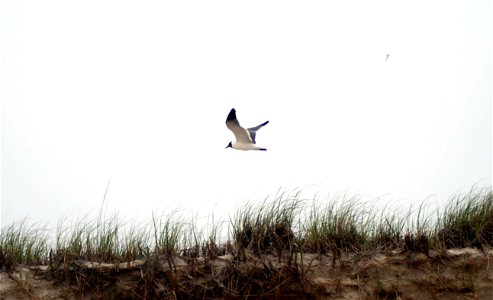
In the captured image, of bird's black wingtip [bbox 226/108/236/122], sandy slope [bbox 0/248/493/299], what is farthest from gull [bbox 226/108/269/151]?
sandy slope [bbox 0/248/493/299]

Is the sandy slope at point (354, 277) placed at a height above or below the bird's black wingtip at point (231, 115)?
below

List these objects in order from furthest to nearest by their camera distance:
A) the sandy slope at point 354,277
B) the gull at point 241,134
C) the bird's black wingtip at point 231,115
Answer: the gull at point 241,134
the bird's black wingtip at point 231,115
the sandy slope at point 354,277

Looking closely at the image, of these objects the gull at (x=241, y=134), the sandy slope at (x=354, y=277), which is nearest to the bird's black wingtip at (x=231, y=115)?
the gull at (x=241, y=134)

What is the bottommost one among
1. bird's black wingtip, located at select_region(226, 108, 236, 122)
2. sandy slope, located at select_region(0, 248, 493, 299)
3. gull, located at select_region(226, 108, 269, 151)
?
sandy slope, located at select_region(0, 248, 493, 299)

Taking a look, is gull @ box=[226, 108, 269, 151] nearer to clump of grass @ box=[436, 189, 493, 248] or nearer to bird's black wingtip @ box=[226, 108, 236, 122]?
bird's black wingtip @ box=[226, 108, 236, 122]

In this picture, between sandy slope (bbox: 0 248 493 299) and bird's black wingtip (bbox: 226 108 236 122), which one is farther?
bird's black wingtip (bbox: 226 108 236 122)

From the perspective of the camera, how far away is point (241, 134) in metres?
10.7

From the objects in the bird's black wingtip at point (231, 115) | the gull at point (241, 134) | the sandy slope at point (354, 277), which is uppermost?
the bird's black wingtip at point (231, 115)

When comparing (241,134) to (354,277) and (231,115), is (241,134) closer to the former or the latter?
(231,115)

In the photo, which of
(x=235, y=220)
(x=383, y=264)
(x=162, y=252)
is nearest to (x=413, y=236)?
(x=383, y=264)

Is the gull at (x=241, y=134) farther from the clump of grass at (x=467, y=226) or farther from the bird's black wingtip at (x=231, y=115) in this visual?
the clump of grass at (x=467, y=226)

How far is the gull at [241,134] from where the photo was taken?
10.2 metres

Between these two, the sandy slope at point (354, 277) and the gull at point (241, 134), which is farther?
the gull at point (241, 134)

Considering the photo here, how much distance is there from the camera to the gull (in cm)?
1023
